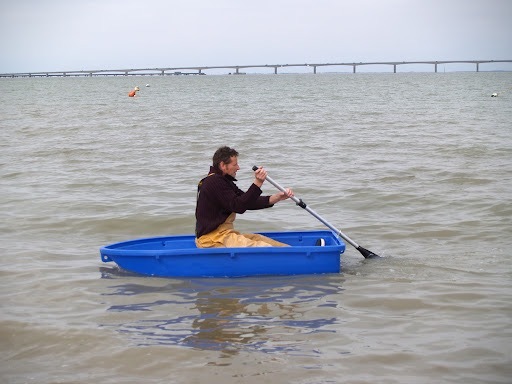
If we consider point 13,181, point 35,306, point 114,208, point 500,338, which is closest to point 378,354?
point 500,338

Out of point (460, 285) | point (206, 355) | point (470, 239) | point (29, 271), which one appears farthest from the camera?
point (470, 239)

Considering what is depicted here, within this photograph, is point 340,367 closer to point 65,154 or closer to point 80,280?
point 80,280

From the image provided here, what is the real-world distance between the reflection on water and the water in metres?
0.02

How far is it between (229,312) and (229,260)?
95 cm

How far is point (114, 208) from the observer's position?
10.5m

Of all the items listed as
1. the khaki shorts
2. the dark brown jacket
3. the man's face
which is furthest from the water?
the man's face

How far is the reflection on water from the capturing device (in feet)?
17.5

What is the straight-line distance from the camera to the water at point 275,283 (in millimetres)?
4918

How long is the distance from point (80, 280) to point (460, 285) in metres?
3.72

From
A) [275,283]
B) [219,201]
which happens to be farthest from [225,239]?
[275,283]

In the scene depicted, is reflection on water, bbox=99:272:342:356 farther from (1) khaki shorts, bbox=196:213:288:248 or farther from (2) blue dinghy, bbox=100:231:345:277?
(1) khaki shorts, bbox=196:213:288:248

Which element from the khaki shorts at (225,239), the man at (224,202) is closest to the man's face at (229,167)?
the man at (224,202)

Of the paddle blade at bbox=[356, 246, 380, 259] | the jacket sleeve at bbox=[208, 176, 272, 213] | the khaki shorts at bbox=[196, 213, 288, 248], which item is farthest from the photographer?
the paddle blade at bbox=[356, 246, 380, 259]

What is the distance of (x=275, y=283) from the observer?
6.80 meters
